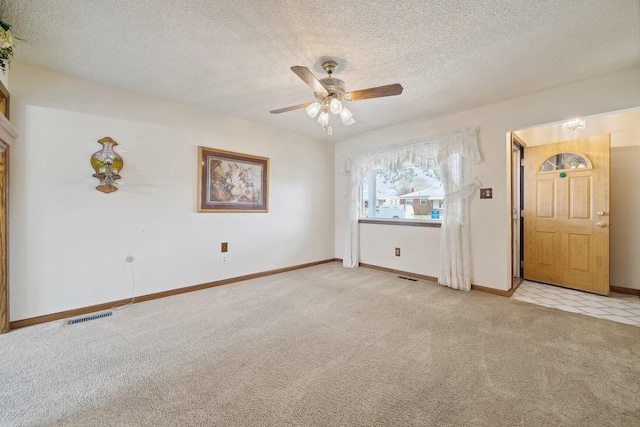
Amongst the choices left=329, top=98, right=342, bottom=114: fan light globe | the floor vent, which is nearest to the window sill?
left=329, top=98, right=342, bottom=114: fan light globe

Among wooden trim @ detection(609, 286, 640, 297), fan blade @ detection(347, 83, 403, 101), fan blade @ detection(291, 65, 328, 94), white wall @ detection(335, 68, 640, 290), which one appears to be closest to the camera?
fan blade @ detection(291, 65, 328, 94)

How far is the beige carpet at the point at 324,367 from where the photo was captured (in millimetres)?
1285

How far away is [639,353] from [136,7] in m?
4.18

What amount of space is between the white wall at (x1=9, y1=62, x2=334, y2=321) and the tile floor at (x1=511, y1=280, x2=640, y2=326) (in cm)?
356

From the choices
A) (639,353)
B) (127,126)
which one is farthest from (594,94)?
(127,126)

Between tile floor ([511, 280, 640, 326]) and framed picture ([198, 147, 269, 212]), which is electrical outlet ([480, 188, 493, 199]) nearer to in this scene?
tile floor ([511, 280, 640, 326])

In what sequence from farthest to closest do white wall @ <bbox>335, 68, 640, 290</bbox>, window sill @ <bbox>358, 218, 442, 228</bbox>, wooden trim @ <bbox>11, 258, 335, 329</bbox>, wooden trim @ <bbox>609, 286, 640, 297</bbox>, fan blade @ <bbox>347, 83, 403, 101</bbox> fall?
window sill @ <bbox>358, 218, 442, 228</bbox>, wooden trim @ <bbox>609, 286, 640, 297</bbox>, white wall @ <bbox>335, 68, 640, 290</bbox>, wooden trim @ <bbox>11, 258, 335, 329</bbox>, fan blade @ <bbox>347, 83, 403, 101</bbox>

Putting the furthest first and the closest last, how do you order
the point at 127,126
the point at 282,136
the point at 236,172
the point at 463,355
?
1. the point at 282,136
2. the point at 236,172
3. the point at 127,126
4. the point at 463,355

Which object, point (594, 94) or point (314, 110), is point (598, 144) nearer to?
point (594, 94)

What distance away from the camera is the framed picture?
10.8 feet

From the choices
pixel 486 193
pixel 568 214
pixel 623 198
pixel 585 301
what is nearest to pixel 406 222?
pixel 486 193

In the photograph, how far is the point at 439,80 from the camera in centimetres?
249

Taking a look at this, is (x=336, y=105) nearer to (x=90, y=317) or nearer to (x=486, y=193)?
(x=486, y=193)

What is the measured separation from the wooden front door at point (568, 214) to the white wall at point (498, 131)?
98 cm
